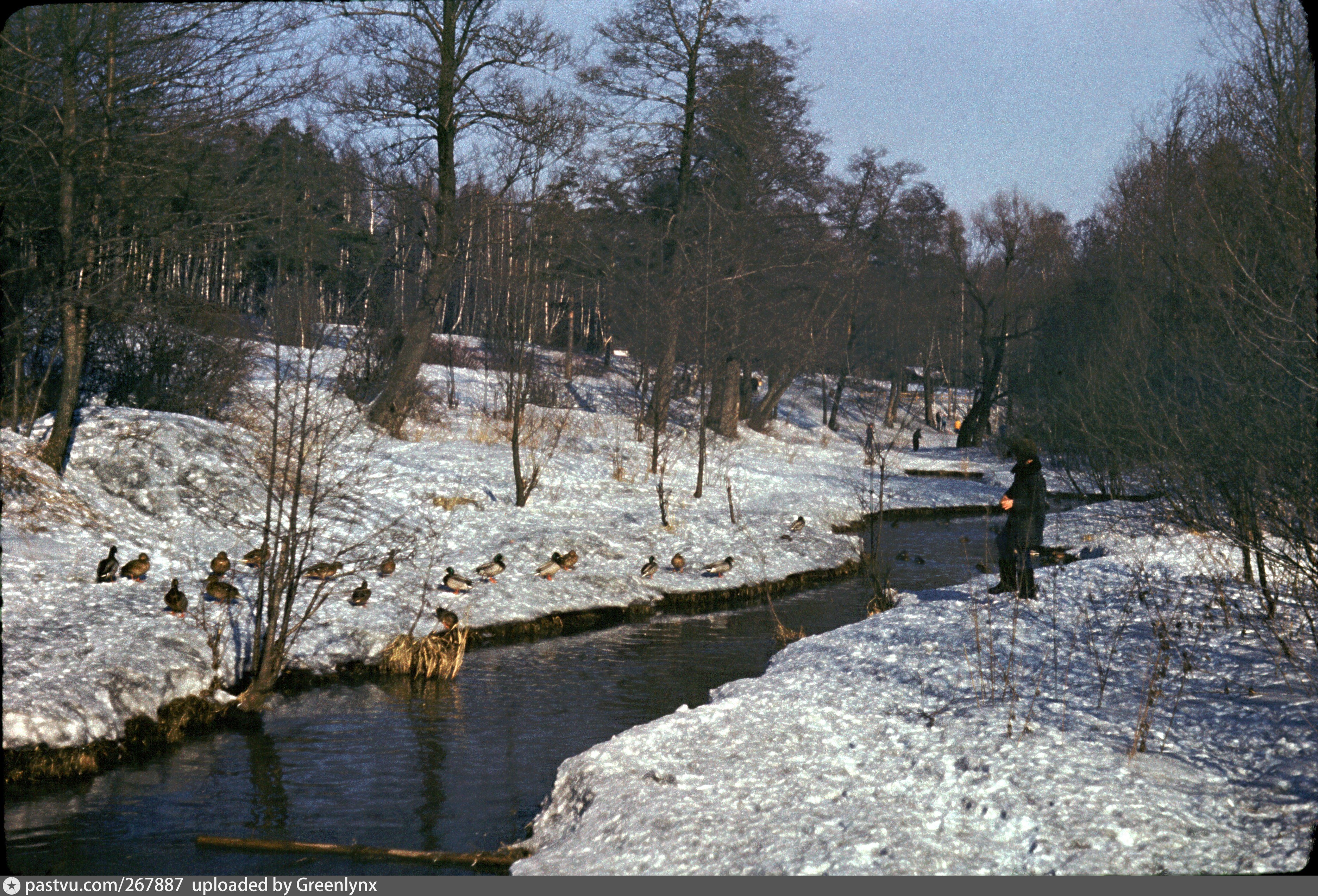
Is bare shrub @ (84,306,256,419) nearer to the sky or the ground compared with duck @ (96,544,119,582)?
nearer to the sky

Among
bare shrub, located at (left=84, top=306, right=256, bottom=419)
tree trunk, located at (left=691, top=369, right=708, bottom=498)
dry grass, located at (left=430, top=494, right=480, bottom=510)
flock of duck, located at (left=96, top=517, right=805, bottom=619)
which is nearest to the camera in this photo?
flock of duck, located at (left=96, top=517, right=805, bottom=619)

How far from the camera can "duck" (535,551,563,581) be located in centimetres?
1462

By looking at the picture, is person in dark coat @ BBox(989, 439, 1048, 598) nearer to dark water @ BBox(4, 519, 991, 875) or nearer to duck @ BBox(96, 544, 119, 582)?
dark water @ BBox(4, 519, 991, 875)

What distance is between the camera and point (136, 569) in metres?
11.0

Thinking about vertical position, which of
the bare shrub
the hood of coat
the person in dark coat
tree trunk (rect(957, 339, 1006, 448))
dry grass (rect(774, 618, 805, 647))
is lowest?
dry grass (rect(774, 618, 805, 647))

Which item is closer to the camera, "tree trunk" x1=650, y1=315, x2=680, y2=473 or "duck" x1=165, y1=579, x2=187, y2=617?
"duck" x1=165, y1=579, x2=187, y2=617

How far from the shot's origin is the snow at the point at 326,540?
9.06 meters

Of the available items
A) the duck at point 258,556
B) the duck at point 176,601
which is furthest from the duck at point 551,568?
the duck at point 176,601

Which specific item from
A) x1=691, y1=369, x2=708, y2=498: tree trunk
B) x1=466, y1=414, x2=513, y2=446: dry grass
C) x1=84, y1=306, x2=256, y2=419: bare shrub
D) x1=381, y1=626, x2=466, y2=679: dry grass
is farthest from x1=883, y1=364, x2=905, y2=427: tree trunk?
x1=381, y1=626, x2=466, y2=679: dry grass

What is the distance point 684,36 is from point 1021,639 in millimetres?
22567

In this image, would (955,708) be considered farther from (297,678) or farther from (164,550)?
(164,550)

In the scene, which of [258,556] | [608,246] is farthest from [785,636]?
[608,246]

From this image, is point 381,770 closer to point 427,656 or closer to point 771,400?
point 427,656

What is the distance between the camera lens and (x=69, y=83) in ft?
39.5
